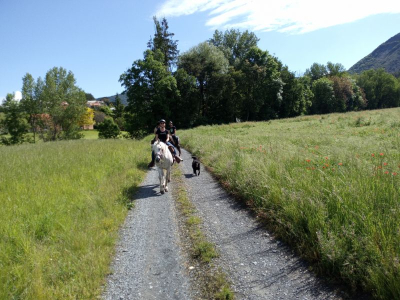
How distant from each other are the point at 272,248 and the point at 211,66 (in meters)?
46.2

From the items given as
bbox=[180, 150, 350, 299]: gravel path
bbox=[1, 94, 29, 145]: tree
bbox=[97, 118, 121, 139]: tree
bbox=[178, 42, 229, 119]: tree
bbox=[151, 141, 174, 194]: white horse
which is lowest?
bbox=[180, 150, 350, 299]: gravel path

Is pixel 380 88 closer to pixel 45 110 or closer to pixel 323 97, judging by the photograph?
pixel 323 97

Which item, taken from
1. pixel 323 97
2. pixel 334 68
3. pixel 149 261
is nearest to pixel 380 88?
pixel 334 68

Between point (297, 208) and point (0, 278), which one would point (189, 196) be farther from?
point (0, 278)

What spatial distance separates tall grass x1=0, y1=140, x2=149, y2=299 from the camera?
339 cm

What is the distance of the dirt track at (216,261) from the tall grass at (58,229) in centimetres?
39

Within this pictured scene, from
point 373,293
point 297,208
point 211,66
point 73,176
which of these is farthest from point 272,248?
point 211,66

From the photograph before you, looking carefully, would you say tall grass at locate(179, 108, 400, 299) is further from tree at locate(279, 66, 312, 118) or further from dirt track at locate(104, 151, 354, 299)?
tree at locate(279, 66, 312, 118)

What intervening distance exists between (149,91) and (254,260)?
4256 centimetres

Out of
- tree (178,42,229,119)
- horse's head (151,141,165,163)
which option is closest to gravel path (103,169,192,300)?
horse's head (151,141,165,163)

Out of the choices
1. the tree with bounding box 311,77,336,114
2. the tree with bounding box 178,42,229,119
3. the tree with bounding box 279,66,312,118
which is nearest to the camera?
the tree with bounding box 178,42,229,119

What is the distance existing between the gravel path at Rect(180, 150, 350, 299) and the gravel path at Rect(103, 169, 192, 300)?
0.74 metres

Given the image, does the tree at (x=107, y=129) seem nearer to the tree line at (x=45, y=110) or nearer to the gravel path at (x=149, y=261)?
the tree line at (x=45, y=110)

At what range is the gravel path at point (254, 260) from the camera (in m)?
3.16
